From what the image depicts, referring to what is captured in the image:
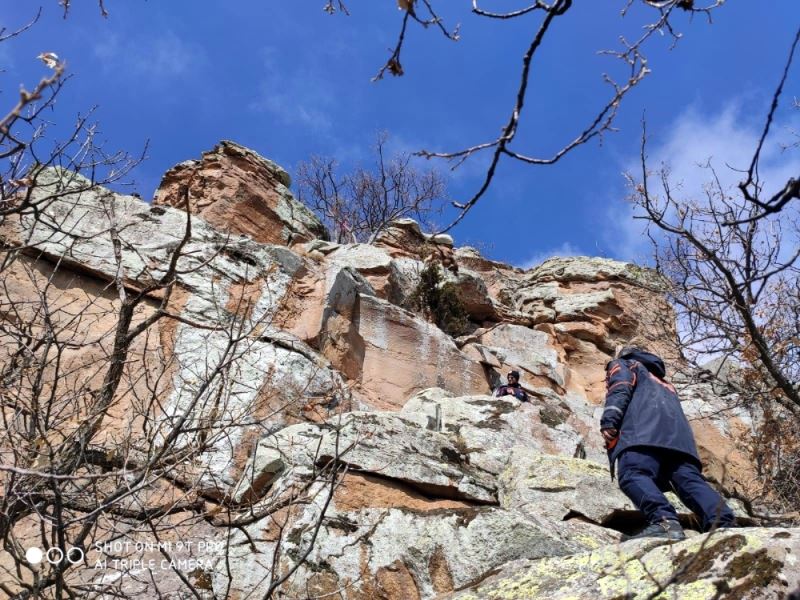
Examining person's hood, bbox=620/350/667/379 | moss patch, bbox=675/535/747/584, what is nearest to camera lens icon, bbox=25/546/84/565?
moss patch, bbox=675/535/747/584

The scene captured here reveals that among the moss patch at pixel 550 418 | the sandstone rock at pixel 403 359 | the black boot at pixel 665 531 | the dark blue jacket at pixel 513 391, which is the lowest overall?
the black boot at pixel 665 531

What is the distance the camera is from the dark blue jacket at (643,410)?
16.5ft

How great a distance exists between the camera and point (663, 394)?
5293mm

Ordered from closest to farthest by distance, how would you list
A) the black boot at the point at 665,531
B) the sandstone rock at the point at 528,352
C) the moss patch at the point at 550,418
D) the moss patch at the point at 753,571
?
the moss patch at the point at 753,571 → the black boot at the point at 665,531 → the moss patch at the point at 550,418 → the sandstone rock at the point at 528,352

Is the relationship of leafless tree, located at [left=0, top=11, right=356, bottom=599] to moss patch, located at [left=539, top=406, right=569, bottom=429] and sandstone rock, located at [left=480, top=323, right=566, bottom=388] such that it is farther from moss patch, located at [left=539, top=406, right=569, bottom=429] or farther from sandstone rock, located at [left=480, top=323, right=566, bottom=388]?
sandstone rock, located at [left=480, top=323, right=566, bottom=388]

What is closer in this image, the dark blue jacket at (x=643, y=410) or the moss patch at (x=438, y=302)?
the dark blue jacket at (x=643, y=410)

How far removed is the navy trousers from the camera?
4.71 metres

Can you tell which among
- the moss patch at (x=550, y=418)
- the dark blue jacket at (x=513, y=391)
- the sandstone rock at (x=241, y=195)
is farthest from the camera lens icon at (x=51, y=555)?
the sandstone rock at (x=241, y=195)

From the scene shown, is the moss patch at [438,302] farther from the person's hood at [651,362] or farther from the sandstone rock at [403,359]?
the person's hood at [651,362]

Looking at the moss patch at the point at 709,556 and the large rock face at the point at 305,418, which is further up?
the large rock face at the point at 305,418

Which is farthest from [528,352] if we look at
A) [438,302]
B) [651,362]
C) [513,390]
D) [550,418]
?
[651,362]

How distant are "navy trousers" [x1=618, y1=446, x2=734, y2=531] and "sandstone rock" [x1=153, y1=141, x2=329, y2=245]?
8548 mm

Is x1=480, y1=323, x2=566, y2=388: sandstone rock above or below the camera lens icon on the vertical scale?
above

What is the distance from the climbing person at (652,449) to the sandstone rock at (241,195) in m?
8.16
